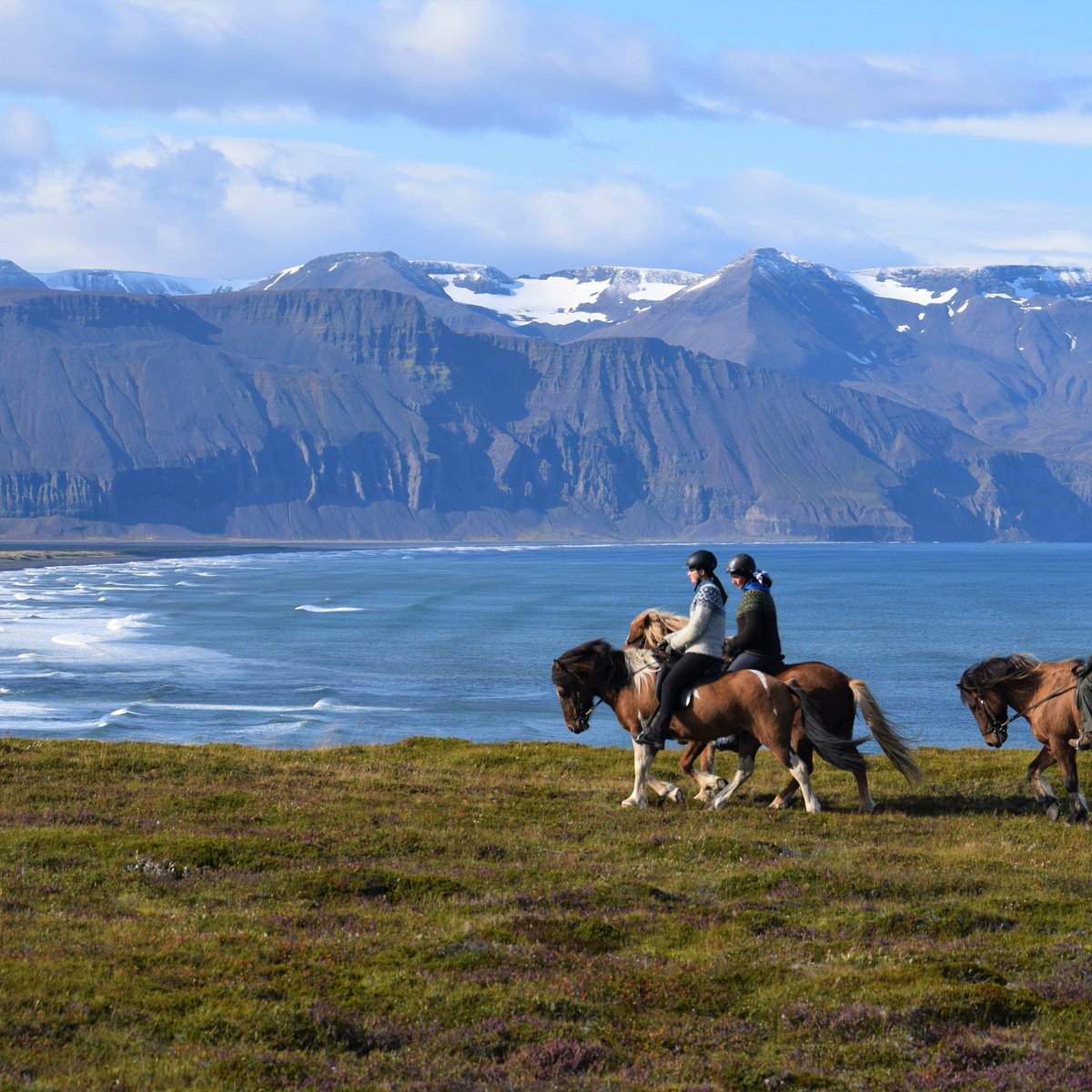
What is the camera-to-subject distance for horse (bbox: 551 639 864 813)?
19.5 metres

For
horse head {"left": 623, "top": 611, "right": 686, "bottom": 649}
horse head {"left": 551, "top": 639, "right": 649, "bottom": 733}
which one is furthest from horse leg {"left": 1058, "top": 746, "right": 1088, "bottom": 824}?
horse head {"left": 551, "top": 639, "right": 649, "bottom": 733}

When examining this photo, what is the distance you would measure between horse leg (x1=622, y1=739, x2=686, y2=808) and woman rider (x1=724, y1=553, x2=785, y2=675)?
5.77 feet

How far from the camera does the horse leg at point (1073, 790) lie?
63.5 feet

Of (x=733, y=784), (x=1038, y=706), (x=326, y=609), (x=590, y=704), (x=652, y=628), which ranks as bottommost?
(x=326, y=609)

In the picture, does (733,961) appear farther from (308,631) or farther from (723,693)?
(308,631)

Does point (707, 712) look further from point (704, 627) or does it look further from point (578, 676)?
point (578, 676)

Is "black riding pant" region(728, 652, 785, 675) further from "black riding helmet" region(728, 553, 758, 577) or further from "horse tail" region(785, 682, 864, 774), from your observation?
"black riding helmet" region(728, 553, 758, 577)

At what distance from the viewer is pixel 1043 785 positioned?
2014cm

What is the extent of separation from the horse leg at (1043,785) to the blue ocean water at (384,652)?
23830 mm

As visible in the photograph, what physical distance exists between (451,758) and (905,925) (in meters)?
15.9

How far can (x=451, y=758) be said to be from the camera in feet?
93.8

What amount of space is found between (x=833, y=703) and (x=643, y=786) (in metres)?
3.16

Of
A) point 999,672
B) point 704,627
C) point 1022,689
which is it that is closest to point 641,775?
point 704,627

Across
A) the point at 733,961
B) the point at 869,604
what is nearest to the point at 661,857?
the point at 733,961
